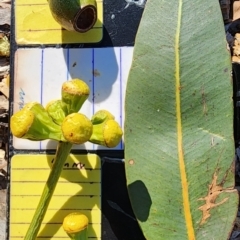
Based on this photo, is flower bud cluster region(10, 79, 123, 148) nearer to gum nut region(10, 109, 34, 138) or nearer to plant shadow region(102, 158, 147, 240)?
gum nut region(10, 109, 34, 138)

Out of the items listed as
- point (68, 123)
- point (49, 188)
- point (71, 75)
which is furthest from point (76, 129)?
point (71, 75)

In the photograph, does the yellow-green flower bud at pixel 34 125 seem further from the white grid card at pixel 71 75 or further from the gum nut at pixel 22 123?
the white grid card at pixel 71 75

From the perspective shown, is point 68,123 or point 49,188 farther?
point 49,188

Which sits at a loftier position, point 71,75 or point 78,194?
point 71,75

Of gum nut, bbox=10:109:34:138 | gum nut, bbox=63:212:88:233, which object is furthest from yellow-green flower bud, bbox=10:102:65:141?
gum nut, bbox=63:212:88:233

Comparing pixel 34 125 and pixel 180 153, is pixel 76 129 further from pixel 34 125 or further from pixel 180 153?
pixel 180 153

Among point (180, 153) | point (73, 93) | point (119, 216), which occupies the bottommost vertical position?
point (119, 216)

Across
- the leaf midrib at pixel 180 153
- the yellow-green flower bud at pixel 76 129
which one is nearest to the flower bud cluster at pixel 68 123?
the yellow-green flower bud at pixel 76 129

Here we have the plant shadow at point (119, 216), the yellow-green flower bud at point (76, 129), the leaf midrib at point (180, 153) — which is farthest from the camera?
the plant shadow at point (119, 216)
